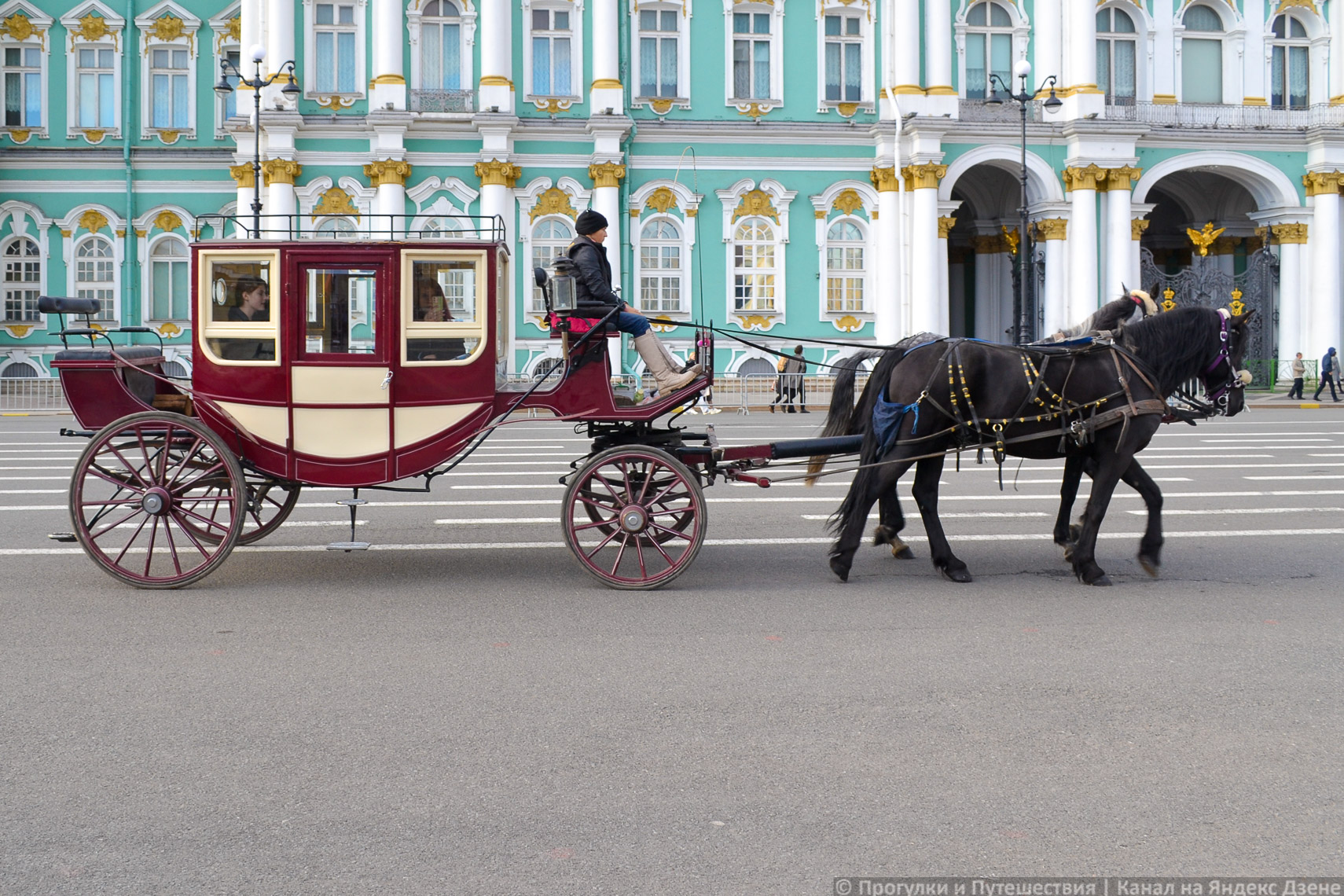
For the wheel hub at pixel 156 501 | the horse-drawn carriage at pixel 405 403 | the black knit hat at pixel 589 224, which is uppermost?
the black knit hat at pixel 589 224

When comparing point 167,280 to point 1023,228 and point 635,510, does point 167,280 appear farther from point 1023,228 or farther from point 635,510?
point 635,510

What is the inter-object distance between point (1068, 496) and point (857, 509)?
1763 millimetres

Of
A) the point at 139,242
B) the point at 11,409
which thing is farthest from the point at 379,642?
the point at 139,242

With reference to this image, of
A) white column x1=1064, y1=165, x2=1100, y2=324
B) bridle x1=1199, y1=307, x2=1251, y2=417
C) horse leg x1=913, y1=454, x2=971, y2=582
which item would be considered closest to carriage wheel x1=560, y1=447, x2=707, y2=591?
horse leg x1=913, y1=454, x2=971, y2=582

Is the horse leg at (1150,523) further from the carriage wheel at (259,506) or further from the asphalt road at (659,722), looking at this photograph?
the carriage wheel at (259,506)

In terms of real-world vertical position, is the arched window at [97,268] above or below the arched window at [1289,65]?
below

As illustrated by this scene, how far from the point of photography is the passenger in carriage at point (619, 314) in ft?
27.9

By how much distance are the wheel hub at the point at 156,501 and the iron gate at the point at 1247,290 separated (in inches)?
1197

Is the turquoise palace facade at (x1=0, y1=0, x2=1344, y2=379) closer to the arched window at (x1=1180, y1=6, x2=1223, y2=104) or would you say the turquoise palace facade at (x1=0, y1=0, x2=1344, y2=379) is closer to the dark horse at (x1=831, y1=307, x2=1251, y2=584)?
the arched window at (x1=1180, y1=6, x2=1223, y2=104)

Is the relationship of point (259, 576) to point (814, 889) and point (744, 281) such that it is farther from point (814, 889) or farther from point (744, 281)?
point (744, 281)

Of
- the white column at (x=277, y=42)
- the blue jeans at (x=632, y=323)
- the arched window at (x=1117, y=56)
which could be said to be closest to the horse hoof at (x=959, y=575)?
the blue jeans at (x=632, y=323)

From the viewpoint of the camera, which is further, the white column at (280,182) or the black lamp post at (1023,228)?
the white column at (280,182)

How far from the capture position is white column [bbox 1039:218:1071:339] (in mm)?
36625

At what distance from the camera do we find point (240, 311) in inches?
331
